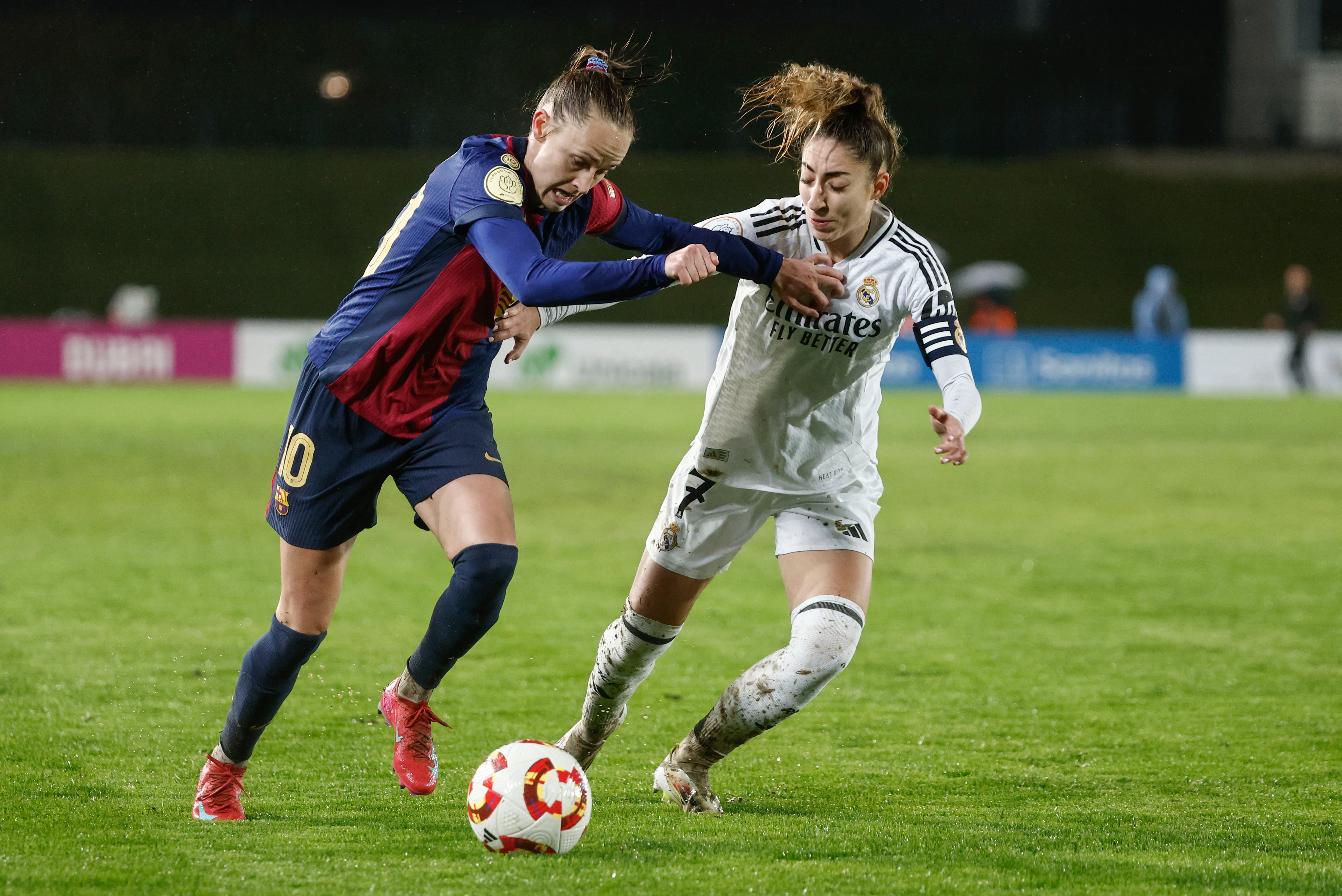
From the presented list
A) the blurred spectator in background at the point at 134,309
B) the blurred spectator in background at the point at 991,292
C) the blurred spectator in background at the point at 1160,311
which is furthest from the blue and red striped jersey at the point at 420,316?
the blurred spectator in background at the point at 991,292

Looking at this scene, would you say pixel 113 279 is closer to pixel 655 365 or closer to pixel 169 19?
pixel 169 19

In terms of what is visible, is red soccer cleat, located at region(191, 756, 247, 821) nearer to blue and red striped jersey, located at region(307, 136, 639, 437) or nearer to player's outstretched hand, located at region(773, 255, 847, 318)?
blue and red striped jersey, located at region(307, 136, 639, 437)

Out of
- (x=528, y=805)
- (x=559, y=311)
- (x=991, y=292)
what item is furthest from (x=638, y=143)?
(x=528, y=805)

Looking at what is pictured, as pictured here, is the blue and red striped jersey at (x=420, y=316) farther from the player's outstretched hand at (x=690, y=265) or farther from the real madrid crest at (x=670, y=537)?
the real madrid crest at (x=670, y=537)

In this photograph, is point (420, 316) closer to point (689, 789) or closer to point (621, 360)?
point (689, 789)

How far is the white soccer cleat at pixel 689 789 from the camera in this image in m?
4.11

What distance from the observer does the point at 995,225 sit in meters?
35.5

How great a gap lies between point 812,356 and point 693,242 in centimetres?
48

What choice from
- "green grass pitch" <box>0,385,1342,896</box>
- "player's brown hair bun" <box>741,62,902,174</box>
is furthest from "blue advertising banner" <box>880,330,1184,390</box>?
"player's brown hair bun" <box>741,62,902,174</box>

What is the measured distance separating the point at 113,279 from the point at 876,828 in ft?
105

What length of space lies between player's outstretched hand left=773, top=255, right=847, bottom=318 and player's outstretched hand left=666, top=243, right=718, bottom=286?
1.11ft

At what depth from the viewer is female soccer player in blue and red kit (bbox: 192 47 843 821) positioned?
12.5ft

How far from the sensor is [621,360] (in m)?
24.2

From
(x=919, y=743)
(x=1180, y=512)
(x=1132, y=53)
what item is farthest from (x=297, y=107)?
(x=919, y=743)
